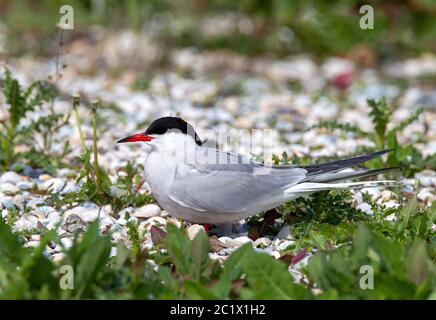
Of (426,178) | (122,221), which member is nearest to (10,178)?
(122,221)

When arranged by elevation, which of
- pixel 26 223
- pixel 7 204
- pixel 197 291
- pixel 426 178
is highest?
pixel 426 178

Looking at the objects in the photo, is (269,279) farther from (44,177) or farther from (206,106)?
(206,106)

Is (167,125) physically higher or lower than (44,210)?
higher

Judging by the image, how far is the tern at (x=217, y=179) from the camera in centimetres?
337

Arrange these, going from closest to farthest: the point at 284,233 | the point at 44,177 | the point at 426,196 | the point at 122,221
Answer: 1. the point at 284,233
2. the point at 122,221
3. the point at 426,196
4. the point at 44,177

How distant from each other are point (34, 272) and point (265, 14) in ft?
20.5

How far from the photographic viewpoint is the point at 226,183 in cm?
341

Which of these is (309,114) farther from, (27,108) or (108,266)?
(108,266)

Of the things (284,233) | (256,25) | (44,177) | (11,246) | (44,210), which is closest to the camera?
(11,246)

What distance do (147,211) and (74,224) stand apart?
40cm

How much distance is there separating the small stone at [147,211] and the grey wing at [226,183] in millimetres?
411

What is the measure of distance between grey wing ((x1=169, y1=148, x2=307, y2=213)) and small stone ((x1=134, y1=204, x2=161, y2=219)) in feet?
1.35

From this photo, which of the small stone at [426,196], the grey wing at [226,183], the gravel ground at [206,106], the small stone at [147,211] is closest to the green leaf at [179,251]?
the gravel ground at [206,106]

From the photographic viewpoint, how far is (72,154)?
4.86 metres
